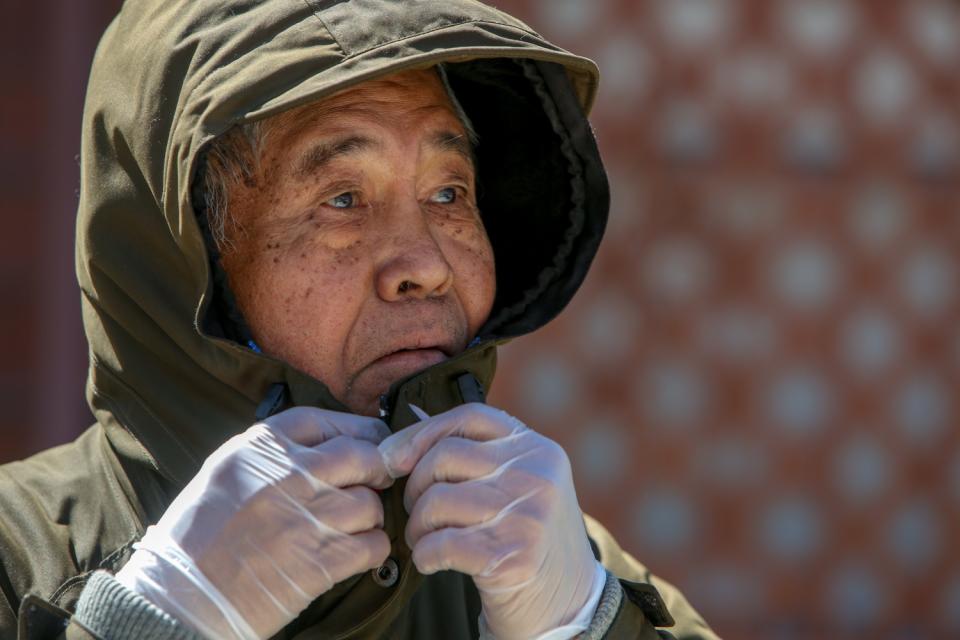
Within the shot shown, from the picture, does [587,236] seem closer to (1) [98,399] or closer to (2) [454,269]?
(2) [454,269]

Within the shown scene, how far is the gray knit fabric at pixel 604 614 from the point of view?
1.88 m

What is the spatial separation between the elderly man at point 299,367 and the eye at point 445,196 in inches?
0.6

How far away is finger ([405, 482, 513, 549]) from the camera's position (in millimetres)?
1770

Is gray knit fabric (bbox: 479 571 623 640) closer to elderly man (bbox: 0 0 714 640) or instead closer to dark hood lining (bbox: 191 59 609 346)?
elderly man (bbox: 0 0 714 640)

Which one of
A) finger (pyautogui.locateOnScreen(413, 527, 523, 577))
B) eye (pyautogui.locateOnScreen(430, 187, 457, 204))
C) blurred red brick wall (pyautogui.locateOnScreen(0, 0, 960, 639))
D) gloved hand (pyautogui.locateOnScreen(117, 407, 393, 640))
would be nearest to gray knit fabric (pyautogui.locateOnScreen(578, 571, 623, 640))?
finger (pyautogui.locateOnScreen(413, 527, 523, 577))

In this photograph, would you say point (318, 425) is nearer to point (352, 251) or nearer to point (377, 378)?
point (377, 378)

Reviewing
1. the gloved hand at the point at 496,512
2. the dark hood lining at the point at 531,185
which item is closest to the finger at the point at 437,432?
the gloved hand at the point at 496,512

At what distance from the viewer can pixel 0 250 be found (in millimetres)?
4281

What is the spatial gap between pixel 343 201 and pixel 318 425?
399 mm

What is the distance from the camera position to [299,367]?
2.03 m

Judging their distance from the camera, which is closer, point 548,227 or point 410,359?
point 410,359

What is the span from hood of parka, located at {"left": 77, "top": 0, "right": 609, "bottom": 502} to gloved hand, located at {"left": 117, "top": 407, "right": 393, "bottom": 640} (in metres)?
0.17

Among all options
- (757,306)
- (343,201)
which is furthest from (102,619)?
(757,306)

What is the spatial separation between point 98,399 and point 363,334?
0.39 metres
